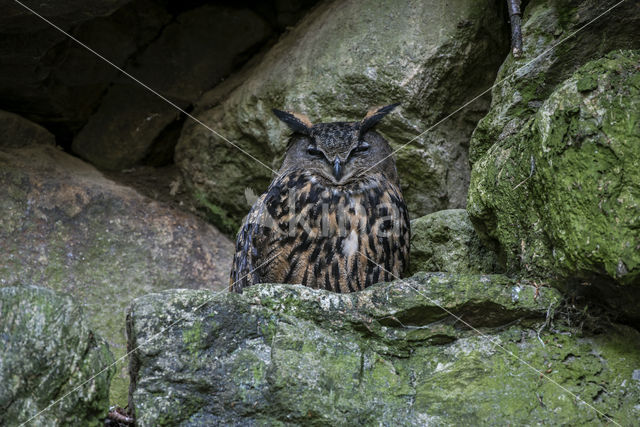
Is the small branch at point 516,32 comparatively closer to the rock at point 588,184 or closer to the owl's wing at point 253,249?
the rock at point 588,184

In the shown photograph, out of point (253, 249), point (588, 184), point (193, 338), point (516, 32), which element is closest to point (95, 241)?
point (253, 249)

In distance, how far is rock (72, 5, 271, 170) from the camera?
446 centimetres

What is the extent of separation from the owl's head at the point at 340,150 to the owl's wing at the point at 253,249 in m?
0.30

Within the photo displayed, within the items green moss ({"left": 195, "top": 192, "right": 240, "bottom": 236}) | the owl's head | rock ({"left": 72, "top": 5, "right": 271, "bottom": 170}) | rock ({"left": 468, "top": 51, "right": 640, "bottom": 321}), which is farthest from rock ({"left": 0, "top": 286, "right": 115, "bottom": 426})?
rock ({"left": 72, "top": 5, "right": 271, "bottom": 170})

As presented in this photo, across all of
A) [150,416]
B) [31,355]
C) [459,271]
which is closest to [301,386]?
[150,416]

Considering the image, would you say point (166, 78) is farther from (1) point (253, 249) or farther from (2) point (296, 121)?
(1) point (253, 249)

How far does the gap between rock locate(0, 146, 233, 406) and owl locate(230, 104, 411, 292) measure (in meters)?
0.86

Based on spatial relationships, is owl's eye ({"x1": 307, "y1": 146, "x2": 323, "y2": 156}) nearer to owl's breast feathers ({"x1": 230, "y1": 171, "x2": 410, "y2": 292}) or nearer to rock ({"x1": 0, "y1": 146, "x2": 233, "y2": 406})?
owl's breast feathers ({"x1": 230, "y1": 171, "x2": 410, "y2": 292})

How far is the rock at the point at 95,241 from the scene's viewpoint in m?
3.93

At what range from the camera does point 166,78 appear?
4512 mm

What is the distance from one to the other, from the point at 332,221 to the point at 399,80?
109 centimetres

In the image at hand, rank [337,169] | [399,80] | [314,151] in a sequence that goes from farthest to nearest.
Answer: [399,80]
[314,151]
[337,169]

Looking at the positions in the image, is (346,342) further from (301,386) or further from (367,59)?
(367,59)

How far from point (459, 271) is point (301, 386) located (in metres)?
1.33
